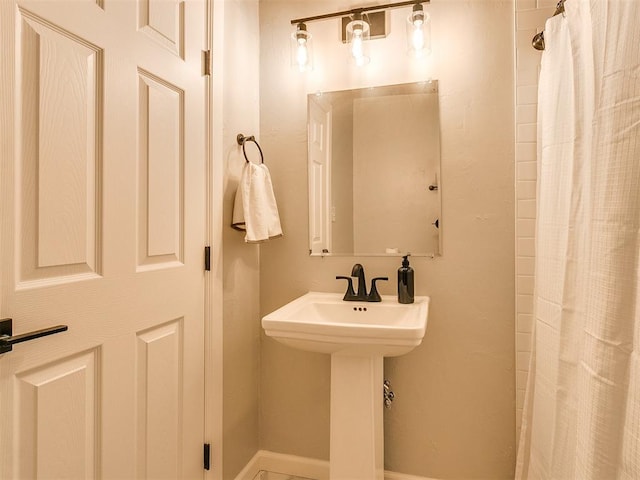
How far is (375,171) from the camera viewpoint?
1807 mm

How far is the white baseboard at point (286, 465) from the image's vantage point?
6.14 feet

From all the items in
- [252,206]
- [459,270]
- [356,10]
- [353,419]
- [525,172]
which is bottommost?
[353,419]

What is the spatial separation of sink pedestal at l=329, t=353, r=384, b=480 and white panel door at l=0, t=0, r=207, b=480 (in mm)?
509

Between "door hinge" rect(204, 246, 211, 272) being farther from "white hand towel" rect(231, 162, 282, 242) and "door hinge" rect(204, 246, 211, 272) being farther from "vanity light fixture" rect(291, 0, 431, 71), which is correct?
"vanity light fixture" rect(291, 0, 431, 71)

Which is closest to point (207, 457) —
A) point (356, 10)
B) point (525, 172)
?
point (525, 172)

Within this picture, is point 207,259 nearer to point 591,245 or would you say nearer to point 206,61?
Result: point 206,61

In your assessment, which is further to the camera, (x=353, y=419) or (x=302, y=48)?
(x=302, y=48)

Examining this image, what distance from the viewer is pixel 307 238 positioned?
6.27 ft

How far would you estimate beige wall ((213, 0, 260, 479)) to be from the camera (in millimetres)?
1629

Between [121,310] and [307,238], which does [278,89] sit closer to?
[307,238]

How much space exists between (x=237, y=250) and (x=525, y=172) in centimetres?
125

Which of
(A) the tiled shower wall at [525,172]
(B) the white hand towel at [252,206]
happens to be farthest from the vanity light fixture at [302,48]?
(A) the tiled shower wall at [525,172]

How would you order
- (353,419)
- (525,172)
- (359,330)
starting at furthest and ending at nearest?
(525,172) < (353,419) < (359,330)

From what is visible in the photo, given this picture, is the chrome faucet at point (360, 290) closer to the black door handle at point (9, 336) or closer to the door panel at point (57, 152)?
the door panel at point (57, 152)
